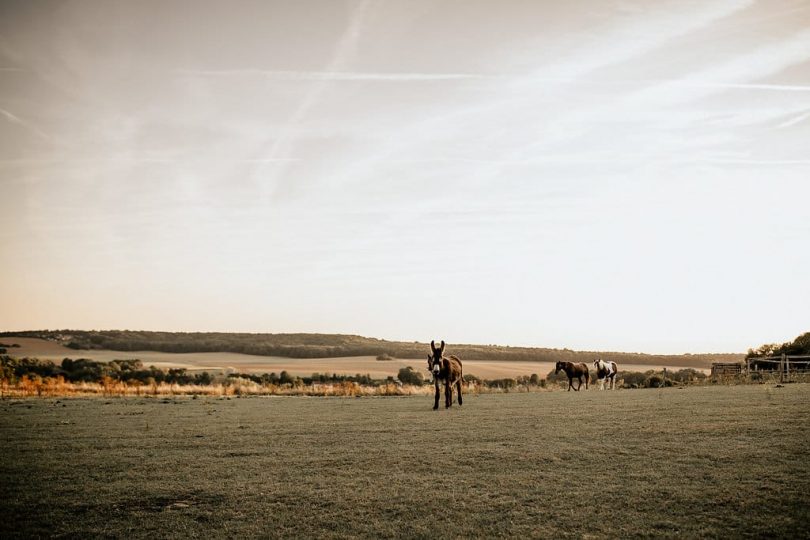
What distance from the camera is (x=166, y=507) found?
9070 mm

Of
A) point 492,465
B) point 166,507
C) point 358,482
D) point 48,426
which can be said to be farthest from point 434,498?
point 48,426

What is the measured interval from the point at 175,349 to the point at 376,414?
106m

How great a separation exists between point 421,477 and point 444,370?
43.8 ft

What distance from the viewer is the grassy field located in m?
7.89

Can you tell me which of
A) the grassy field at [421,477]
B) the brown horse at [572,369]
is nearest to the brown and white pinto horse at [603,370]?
the brown horse at [572,369]

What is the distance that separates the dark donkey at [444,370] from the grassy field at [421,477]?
413cm

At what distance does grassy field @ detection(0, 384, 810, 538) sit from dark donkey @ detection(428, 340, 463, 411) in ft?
13.5

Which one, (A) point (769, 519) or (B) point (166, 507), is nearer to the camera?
(A) point (769, 519)

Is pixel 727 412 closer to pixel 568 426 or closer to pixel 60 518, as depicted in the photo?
pixel 568 426

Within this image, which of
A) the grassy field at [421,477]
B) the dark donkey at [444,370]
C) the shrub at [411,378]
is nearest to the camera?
the grassy field at [421,477]

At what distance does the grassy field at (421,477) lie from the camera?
7.89 meters

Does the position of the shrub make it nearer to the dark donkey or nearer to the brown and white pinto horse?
the brown and white pinto horse

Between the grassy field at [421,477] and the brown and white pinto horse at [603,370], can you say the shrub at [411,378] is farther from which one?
the grassy field at [421,477]

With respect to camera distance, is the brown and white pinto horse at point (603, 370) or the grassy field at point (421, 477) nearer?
the grassy field at point (421, 477)
